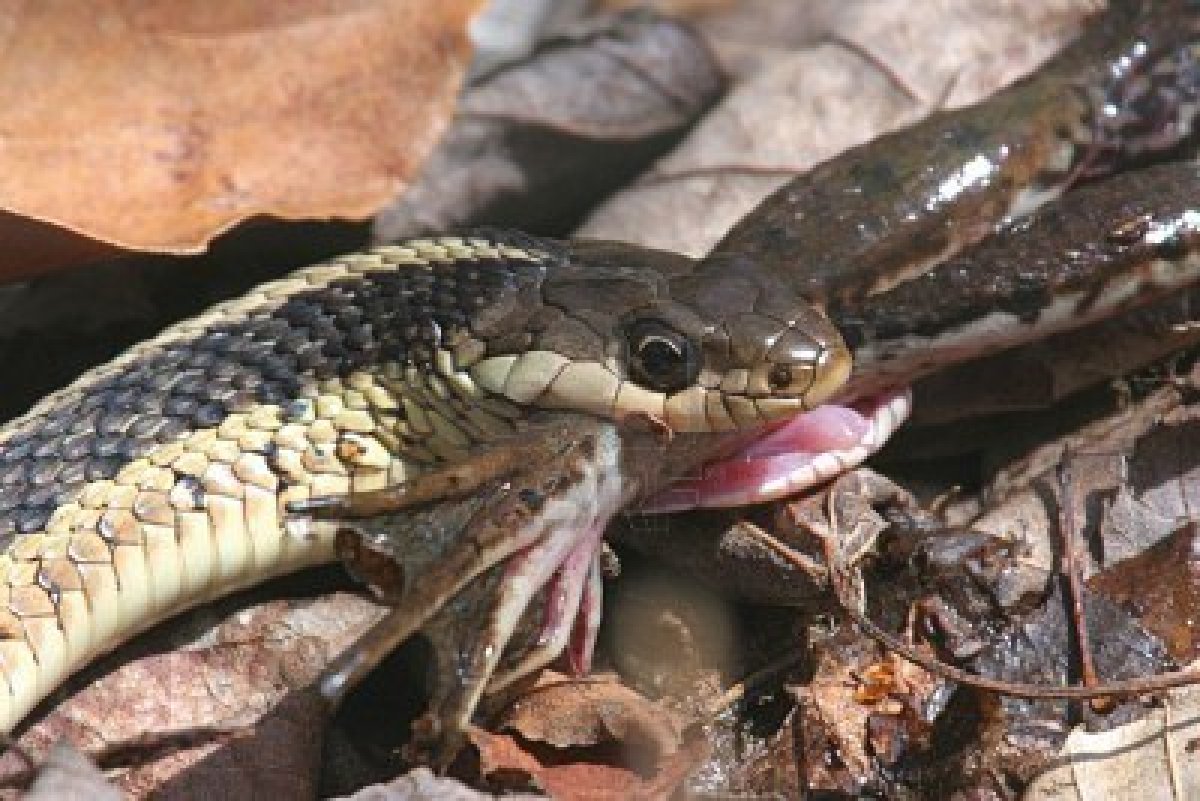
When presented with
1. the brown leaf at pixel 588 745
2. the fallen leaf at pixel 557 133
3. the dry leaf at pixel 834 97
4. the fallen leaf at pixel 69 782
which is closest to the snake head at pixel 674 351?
the brown leaf at pixel 588 745

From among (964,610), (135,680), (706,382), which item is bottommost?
(135,680)

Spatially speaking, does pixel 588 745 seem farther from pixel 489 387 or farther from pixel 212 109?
pixel 212 109

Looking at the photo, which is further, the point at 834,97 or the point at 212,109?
the point at 834,97

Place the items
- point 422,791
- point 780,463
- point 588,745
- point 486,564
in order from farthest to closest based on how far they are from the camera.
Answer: point 780,463 → point 588,745 → point 486,564 → point 422,791

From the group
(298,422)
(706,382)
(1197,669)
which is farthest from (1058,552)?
(298,422)

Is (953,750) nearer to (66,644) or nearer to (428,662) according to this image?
(428,662)

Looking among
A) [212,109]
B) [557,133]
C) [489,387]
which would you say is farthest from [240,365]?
[557,133]
